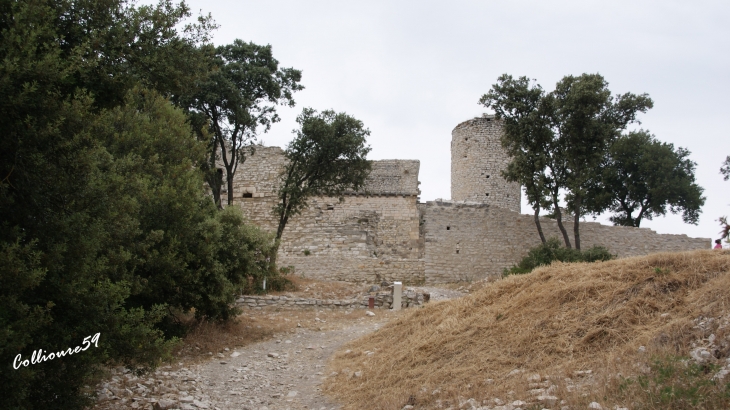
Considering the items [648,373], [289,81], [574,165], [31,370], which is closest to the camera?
[31,370]

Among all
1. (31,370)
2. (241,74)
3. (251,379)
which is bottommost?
(251,379)

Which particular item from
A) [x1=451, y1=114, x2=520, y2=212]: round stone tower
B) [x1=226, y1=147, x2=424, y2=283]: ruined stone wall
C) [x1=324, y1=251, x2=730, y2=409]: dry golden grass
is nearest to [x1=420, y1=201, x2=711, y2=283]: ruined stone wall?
[x1=226, y1=147, x2=424, y2=283]: ruined stone wall

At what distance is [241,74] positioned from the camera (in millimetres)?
17703

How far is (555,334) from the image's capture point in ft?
24.9

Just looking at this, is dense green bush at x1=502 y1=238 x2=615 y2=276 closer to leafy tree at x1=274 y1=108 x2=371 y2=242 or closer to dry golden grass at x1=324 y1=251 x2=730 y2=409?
leafy tree at x1=274 y1=108 x2=371 y2=242

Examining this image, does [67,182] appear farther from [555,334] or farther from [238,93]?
[238,93]

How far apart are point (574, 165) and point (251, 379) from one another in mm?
16109

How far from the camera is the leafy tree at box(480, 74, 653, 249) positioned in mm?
20734

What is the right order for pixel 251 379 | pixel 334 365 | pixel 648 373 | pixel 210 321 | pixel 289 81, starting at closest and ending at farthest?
pixel 648 373 → pixel 251 379 → pixel 334 365 → pixel 210 321 → pixel 289 81

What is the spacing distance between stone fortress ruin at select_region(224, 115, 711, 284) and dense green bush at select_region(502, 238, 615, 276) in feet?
2.58

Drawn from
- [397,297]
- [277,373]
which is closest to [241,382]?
[277,373]

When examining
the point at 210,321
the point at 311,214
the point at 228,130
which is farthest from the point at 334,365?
the point at 311,214

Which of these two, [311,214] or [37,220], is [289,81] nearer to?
[311,214]

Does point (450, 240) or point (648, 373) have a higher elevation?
point (450, 240)
